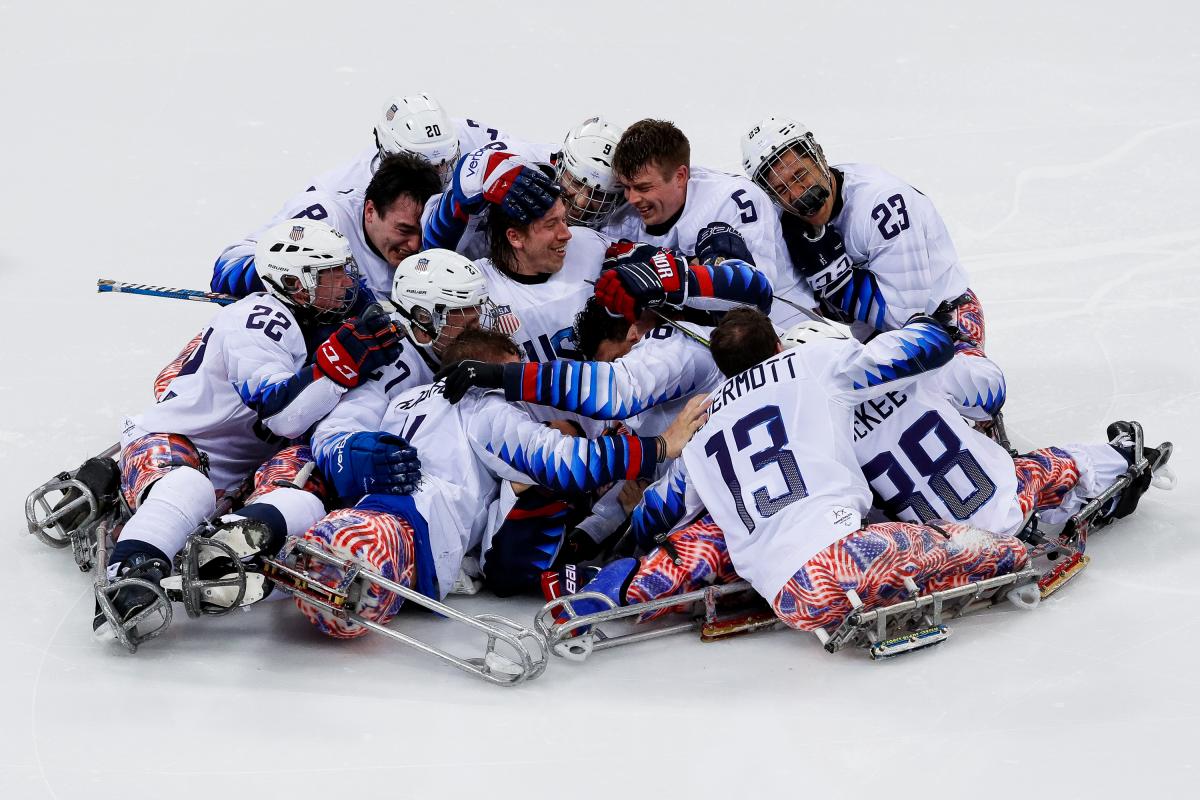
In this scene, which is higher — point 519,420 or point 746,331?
point 746,331

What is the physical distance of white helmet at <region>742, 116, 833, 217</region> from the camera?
6578mm

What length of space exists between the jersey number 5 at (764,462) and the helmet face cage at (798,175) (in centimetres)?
164

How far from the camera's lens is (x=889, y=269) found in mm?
6762

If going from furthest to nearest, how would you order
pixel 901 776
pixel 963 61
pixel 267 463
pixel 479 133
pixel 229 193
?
pixel 963 61 < pixel 229 193 < pixel 479 133 < pixel 267 463 < pixel 901 776

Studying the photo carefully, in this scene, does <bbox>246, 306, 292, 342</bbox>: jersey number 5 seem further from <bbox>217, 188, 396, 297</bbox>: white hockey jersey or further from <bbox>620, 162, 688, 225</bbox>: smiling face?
<bbox>620, 162, 688, 225</bbox>: smiling face

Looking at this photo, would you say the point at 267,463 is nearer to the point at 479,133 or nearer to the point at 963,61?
the point at 479,133

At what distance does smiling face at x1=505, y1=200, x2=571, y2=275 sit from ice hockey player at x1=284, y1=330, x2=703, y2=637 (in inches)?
24.4

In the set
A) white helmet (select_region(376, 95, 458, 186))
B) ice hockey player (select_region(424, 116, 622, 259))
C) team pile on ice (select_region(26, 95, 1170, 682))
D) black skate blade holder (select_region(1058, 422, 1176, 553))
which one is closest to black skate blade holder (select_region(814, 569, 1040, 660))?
team pile on ice (select_region(26, 95, 1170, 682))

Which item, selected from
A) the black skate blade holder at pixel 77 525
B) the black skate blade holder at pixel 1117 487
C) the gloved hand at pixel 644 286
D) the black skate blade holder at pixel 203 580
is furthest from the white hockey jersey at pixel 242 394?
the black skate blade holder at pixel 1117 487

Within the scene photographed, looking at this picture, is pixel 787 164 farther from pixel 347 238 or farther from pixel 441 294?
pixel 347 238

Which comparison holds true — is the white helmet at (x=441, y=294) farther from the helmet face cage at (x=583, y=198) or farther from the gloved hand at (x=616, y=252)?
the helmet face cage at (x=583, y=198)

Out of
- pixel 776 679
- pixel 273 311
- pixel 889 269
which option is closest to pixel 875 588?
pixel 776 679

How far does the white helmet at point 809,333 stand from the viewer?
5672 mm

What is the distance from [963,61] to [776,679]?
24.9 feet
